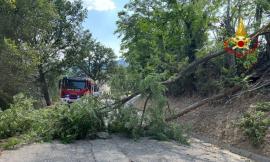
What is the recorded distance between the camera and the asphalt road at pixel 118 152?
30.7 feet

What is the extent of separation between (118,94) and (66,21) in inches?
1025

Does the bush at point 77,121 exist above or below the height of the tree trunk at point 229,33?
below

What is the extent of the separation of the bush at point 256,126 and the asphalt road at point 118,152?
93 cm

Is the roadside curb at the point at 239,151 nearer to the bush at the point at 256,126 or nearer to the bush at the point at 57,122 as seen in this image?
the bush at the point at 256,126

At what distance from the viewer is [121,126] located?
42.6 feet

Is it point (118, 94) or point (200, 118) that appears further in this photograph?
point (200, 118)

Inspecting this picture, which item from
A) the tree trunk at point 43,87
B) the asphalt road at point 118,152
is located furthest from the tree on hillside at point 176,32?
the tree trunk at point 43,87

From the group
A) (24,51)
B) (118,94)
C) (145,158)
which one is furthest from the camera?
(24,51)

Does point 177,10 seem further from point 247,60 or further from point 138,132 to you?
point 138,132

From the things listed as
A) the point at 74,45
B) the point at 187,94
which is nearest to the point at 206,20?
the point at 187,94

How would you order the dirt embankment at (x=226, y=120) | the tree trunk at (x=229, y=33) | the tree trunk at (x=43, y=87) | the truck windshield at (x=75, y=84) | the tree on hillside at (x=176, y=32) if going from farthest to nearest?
the tree trunk at (x=43, y=87), the truck windshield at (x=75, y=84), the tree on hillside at (x=176, y=32), the tree trunk at (x=229, y=33), the dirt embankment at (x=226, y=120)

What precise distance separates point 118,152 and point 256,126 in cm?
450

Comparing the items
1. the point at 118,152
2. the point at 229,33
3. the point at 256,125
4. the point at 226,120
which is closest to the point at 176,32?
the point at 229,33

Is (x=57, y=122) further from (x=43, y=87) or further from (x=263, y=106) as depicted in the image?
(x=43, y=87)
